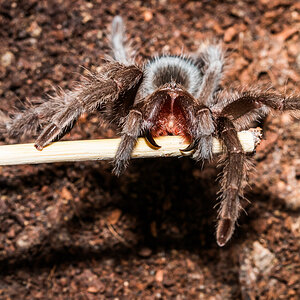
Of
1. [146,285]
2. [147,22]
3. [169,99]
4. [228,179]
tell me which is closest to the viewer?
[228,179]

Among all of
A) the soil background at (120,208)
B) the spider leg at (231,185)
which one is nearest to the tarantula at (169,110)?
the spider leg at (231,185)

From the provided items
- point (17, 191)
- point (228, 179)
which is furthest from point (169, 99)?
point (17, 191)

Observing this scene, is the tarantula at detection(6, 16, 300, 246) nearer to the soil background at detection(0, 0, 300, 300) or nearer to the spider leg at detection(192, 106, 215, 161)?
the spider leg at detection(192, 106, 215, 161)

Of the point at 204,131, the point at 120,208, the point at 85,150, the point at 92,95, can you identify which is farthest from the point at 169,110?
the point at 120,208

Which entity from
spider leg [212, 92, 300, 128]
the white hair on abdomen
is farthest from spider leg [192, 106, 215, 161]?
the white hair on abdomen

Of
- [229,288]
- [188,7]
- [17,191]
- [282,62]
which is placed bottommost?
[229,288]

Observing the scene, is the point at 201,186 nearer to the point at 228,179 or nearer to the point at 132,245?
the point at 132,245

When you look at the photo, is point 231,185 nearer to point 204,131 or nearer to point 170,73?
point 204,131
